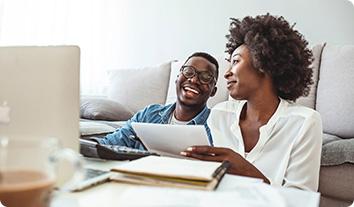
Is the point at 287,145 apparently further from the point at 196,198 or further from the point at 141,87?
the point at 141,87

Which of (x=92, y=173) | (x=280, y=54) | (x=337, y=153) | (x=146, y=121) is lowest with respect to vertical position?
(x=337, y=153)

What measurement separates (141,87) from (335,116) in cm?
132

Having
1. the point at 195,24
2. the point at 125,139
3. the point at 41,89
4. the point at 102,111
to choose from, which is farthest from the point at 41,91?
the point at 195,24

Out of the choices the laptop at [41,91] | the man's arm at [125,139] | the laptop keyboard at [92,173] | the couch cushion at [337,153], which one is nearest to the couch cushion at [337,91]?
the couch cushion at [337,153]

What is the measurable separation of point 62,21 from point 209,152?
8.83ft

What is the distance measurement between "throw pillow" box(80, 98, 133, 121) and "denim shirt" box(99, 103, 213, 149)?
86 cm

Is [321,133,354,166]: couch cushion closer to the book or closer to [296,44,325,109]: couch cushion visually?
[296,44,325,109]: couch cushion

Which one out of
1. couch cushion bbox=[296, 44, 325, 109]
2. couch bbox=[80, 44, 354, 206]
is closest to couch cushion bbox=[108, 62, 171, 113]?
couch bbox=[80, 44, 354, 206]

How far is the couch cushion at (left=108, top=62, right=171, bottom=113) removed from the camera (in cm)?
300

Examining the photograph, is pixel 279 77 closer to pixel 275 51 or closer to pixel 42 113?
pixel 275 51

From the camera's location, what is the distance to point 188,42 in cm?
321

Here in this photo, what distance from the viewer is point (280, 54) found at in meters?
1.55

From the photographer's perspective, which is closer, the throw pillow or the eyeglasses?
the eyeglasses

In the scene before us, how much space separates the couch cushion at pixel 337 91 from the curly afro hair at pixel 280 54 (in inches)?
29.8
